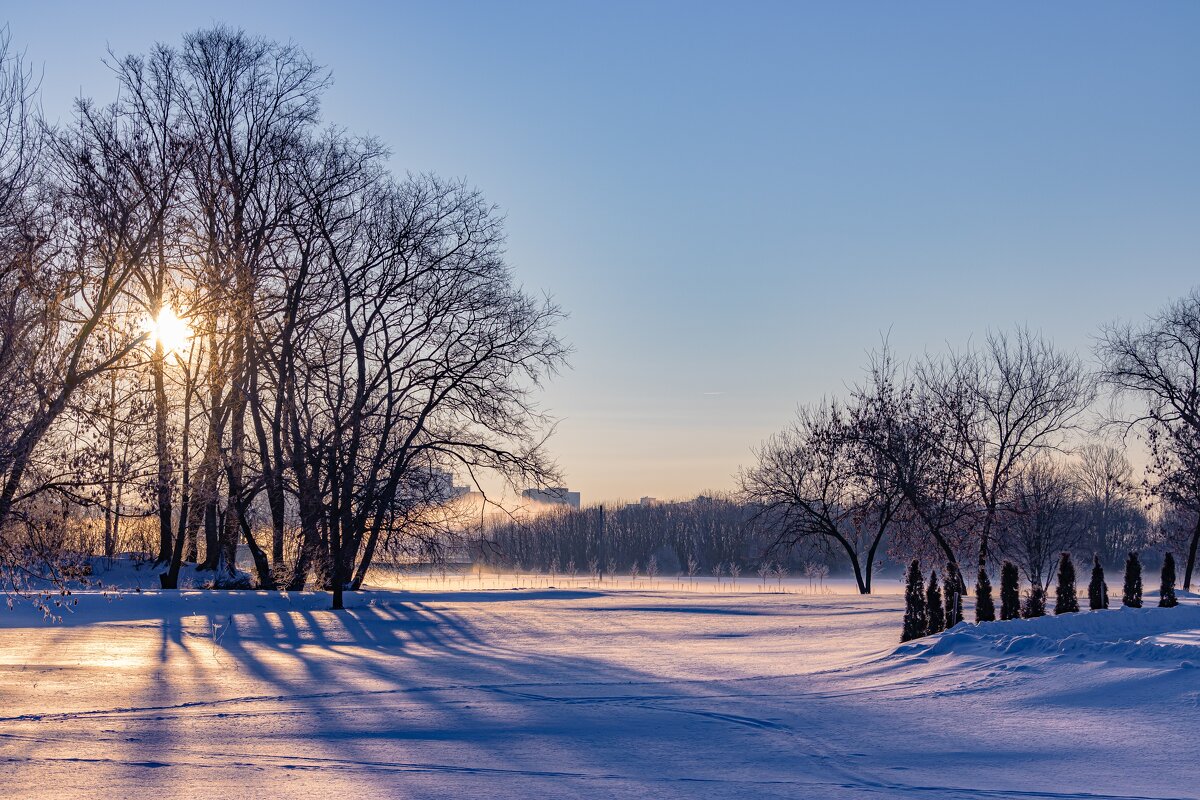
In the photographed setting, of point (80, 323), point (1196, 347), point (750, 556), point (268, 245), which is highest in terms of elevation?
point (268, 245)

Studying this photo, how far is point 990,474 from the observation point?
32.0 metres

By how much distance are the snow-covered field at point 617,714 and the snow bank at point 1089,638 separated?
5 centimetres

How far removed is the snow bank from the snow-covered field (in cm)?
5

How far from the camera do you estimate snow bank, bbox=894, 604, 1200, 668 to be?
12477 mm

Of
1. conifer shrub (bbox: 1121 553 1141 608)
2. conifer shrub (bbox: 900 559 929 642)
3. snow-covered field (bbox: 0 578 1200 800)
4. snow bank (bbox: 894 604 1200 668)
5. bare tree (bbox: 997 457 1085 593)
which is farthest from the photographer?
bare tree (bbox: 997 457 1085 593)

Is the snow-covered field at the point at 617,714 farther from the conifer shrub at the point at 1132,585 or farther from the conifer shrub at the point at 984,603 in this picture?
the conifer shrub at the point at 1132,585

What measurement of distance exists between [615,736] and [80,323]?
8.25 meters

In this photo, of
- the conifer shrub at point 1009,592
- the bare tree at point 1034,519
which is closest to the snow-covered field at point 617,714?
the conifer shrub at point 1009,592

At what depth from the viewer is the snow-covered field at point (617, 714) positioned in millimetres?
8164

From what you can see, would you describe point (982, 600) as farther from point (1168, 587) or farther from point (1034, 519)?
point (1034, 519)

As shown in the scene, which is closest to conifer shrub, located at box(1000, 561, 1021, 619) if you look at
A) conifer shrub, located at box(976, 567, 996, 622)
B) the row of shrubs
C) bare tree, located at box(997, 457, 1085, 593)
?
the row of shrubs

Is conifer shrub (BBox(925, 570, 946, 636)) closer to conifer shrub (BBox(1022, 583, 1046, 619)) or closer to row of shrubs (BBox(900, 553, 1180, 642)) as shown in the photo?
row of shrubs (BBox(900, 553, 1180, 642))

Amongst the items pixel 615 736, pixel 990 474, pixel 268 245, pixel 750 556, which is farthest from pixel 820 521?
pixel 750 556

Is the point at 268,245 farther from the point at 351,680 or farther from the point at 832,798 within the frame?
the point at 832,798
